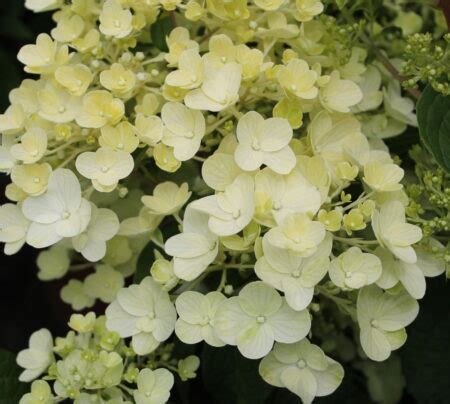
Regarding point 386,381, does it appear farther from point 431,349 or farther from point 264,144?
point 264,144

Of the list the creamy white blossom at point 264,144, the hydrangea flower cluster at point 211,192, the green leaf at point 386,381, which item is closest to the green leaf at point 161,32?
the hydrangea flower cluster at point 211,192

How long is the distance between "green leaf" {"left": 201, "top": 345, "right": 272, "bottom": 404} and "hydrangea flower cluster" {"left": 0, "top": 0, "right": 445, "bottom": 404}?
0.19 ft

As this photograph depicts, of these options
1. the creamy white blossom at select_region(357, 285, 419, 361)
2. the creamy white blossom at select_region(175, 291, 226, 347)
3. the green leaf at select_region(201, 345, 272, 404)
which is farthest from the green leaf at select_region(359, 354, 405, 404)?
the creamy white blossom at select_region(175, 291, 226, 347)

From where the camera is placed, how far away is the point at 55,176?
2.77ft

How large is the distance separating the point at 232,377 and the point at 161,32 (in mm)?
456

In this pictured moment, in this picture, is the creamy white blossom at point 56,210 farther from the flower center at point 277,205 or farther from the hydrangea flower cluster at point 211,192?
the flower center at point 277,205

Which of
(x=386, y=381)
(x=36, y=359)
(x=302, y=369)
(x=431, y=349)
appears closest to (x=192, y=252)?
(x=302, y=369)

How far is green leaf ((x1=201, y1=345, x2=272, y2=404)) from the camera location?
0.93m

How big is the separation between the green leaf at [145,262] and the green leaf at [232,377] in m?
0.13

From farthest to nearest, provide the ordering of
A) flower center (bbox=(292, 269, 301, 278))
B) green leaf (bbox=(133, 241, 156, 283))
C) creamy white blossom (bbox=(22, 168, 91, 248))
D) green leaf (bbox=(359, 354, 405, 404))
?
1. green leaf (bbox=(359, 354, 405, 404))
2. green leaf (bbox=(133, 241, 156, 283))
3. creamy white blossom (bbox=(22, 168, 91, 248))
4. flower center (bbox=(292, 269, 301, 278))

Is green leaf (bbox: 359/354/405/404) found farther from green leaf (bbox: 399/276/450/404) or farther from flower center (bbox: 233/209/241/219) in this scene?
flower center (bbox: 233/209/241/219)

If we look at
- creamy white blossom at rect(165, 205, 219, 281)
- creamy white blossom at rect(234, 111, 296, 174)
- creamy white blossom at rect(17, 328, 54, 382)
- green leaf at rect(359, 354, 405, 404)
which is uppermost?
creamy white blossom at rect(234, 111, 296, 174)

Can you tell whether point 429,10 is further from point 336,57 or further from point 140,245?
point 140,245

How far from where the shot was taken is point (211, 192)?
940mm
